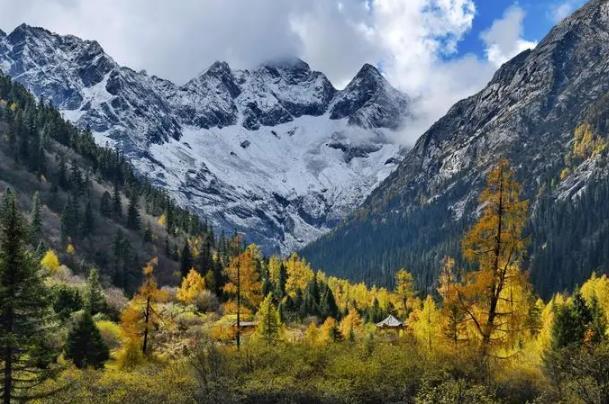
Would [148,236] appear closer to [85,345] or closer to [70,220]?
[70,220]

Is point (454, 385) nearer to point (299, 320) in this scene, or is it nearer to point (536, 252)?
point (299, 320)

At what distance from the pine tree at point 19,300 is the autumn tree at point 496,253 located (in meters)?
17.4

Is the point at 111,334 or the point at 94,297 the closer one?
the point at 111,334

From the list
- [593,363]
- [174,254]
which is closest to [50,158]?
[174,254]

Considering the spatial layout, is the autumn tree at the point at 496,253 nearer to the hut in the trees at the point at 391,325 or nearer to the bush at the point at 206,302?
the hut in the trees at the point at 391,325

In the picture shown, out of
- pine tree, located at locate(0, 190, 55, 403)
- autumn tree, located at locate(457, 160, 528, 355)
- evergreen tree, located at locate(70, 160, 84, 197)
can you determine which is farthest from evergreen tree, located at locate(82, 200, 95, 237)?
autumn tree, located at locate(457, 160, 528, 355)

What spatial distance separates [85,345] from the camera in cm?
4597

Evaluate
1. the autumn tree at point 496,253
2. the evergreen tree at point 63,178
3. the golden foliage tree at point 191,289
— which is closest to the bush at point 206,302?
the golden foliage tree at point 191,289

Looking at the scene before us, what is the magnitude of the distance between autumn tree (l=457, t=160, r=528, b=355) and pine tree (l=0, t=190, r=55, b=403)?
17.4 metres

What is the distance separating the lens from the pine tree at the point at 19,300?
24297 mm

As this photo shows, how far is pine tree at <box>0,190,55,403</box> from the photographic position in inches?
957

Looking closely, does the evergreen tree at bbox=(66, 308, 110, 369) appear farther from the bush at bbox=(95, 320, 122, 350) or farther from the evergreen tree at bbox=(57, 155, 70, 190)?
the evergreen tree at bbox=(57, 155, 70, 190)

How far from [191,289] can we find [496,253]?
69.3 m

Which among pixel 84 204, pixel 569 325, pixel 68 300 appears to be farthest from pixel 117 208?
pixel 569 325
